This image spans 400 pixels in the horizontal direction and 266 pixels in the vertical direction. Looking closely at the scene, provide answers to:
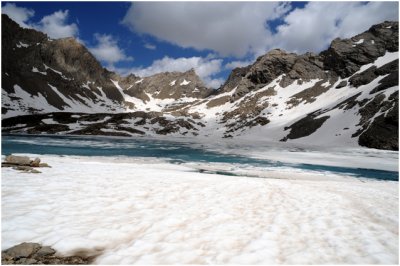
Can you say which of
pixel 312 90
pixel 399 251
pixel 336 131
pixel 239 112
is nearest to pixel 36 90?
pixel 239 112

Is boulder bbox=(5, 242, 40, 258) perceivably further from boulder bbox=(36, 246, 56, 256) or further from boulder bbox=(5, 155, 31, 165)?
boulder bbox=(5, 155, 31, 165)

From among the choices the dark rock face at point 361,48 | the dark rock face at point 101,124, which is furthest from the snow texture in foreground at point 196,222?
the dark rock face at point 361,48

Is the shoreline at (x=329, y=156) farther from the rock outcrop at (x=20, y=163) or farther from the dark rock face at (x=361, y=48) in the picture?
the dark rock face at (x=361, y=48)

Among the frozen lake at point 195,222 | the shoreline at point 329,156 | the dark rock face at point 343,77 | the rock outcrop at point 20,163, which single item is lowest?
the frozen lake at point 195,222

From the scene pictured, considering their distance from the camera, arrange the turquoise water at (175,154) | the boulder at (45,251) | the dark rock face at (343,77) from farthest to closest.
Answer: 1. the dark rock face at (343,77)
2. the turquoise water at (175,154)
3. the boulder at (45,251)

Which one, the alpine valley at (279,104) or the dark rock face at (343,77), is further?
the alpine valley at (279,104)

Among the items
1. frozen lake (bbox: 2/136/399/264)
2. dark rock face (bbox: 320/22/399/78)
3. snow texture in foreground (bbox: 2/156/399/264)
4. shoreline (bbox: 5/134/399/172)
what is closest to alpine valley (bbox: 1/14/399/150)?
dark rock face (bbox: 320/22/399/78)

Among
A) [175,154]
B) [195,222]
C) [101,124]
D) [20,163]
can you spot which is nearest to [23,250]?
[195,222]
